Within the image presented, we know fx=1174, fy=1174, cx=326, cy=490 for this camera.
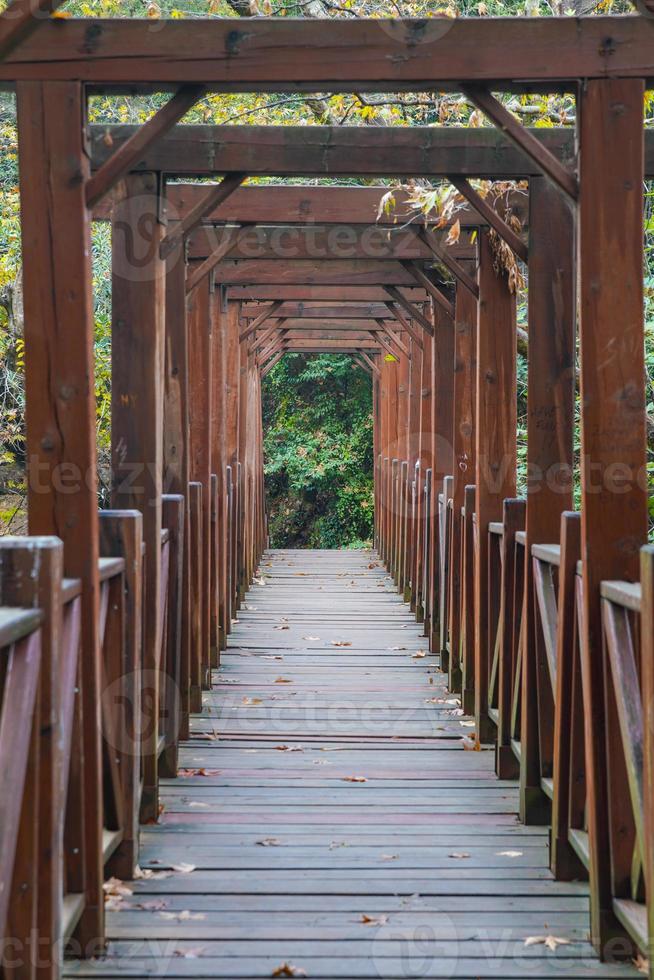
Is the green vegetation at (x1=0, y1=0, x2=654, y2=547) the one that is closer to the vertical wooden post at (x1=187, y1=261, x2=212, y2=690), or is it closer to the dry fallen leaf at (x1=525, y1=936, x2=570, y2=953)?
the vertical wooden post at (x1=187, y1=261, x2=212, y2=690)

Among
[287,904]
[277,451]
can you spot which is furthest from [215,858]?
[277,451]

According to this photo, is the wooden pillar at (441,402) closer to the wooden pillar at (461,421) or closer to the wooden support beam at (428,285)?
the wooden support beam at (428,285)

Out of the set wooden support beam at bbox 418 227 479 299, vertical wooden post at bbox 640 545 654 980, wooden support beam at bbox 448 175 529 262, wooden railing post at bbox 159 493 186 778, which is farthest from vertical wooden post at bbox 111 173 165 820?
vertical wooden post at bbox 640 545 654 980

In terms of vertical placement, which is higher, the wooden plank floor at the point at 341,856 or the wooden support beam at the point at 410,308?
the wooden support beam at the point at 410,308

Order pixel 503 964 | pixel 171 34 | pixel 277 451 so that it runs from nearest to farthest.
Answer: pixel 503 964 < pixel 171 34 < pixel 277 451

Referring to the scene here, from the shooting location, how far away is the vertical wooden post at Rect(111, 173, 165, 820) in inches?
172

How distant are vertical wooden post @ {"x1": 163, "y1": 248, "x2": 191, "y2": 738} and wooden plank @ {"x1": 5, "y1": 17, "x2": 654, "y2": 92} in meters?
2.18

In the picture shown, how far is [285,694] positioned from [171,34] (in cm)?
427

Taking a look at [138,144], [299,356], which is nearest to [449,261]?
[138,144]

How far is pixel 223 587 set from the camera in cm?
857

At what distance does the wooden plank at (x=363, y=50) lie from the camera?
3324mm

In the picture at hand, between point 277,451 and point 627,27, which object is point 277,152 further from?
point 277,451

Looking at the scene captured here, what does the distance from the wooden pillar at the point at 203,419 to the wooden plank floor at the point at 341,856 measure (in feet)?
1.64

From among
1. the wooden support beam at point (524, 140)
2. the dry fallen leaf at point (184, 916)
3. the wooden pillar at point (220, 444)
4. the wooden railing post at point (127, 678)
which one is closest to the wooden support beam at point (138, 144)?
the wooden support beam at point (524, 140)
